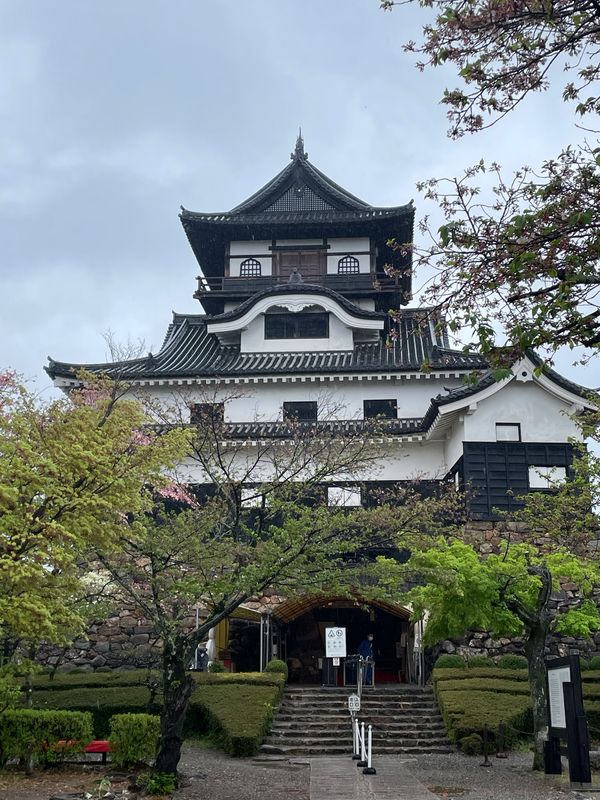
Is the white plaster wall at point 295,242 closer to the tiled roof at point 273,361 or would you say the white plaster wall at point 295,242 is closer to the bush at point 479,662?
the tiled roof at point 273,361

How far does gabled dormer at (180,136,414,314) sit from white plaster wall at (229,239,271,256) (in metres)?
0.05

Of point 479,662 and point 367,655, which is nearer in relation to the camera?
point 479,662

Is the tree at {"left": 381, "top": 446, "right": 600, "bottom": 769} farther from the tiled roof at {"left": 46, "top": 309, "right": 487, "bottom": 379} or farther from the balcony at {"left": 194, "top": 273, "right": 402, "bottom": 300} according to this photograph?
the balcony at {"left": 194, "top": 273, "right": 402, "bottom": 300}

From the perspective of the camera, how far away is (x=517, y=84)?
7.86 m

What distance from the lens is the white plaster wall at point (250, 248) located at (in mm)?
37312

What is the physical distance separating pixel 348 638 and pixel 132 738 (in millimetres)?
14897

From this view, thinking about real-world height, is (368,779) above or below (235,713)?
below

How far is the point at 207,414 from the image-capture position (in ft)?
66.8

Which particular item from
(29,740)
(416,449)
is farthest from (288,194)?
(29,740)

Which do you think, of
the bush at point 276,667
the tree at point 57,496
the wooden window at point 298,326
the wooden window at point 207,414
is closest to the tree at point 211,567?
the tree at point 57,496

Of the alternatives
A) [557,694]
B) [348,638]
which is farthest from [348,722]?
[348,638]

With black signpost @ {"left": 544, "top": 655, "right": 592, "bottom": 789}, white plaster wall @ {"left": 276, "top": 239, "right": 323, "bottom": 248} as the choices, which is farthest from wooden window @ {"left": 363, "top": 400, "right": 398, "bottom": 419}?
black signpost @ {"left": 544, "top": 655, "right": 592, "bottom": 789}

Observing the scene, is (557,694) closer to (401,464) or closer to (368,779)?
(368,779)

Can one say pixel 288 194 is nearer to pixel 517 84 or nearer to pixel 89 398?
pixel 89 398
